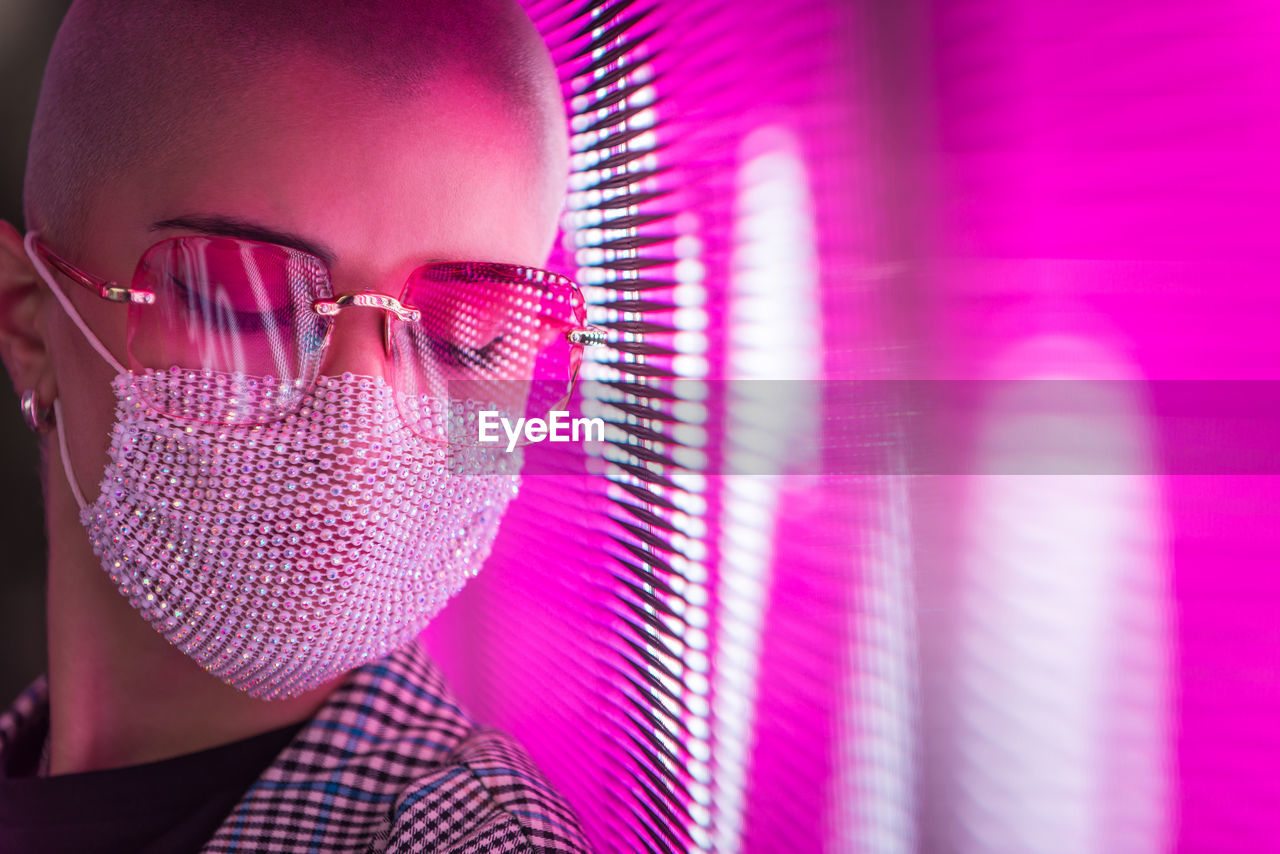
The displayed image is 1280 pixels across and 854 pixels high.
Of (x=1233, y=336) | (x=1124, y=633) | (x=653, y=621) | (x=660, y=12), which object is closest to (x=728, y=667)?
(x=653, y=621)

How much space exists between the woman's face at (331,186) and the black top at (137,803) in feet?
1.13

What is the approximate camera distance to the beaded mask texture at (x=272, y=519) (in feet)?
2.64

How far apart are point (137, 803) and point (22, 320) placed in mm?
558

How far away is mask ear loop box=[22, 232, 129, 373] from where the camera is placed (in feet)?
2.87

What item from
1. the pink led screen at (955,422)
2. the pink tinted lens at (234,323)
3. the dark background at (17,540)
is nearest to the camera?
the pink led screen at (955,422)

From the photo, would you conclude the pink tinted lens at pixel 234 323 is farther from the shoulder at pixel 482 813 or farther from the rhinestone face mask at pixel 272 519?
the shoulder at pixel 482 813

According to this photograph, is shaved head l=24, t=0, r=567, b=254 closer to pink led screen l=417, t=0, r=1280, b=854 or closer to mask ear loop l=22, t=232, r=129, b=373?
mask ear loop l=22, t=232, r=129, b=373

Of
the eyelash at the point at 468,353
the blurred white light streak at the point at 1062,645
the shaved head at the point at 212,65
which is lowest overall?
the blurred white light streak at the point at 1062,645

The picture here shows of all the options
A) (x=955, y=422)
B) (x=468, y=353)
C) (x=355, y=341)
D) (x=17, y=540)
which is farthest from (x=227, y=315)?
(x=17, y=540)

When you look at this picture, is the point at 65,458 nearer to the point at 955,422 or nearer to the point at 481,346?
the point at 481,346

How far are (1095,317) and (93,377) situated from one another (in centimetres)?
92

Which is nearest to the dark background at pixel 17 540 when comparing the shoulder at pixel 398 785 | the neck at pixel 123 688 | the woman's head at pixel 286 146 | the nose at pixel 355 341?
the neck at pixel 123 688

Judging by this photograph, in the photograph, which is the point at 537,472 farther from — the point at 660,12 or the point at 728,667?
the point at 660,12

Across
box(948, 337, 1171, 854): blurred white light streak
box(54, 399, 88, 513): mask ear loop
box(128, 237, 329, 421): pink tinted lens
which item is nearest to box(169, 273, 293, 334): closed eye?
box(128, 237, 329, 421): pink tinted lens
